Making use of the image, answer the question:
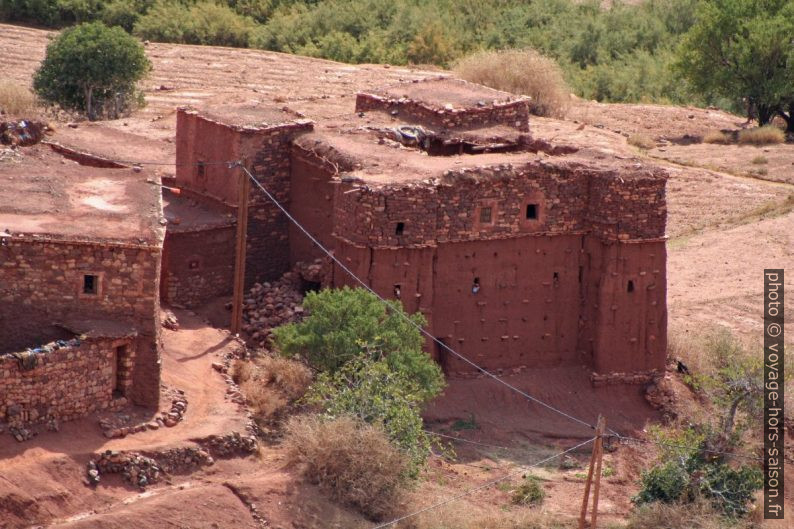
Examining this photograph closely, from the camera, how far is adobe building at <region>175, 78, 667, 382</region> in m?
25.0

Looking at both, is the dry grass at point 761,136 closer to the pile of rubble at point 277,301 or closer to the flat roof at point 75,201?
the pile of rubble at point 277,301

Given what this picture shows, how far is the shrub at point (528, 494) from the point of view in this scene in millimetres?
23172

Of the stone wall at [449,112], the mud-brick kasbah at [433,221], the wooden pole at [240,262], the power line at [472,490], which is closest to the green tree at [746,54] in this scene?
the stone wall at [449,112]

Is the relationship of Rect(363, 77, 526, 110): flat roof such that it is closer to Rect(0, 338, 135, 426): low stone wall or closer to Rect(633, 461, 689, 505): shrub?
Rect(633, 461, 689, 505): shrub

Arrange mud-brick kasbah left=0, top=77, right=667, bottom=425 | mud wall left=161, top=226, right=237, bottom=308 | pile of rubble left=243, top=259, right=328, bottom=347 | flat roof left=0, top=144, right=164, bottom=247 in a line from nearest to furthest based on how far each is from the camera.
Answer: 1. flat roof left=0, top=144, right=164, bottom=247
2. mud-brick kasbah left=0, top=77, right=667, bottom=425
3. pile of rubble left=243, top=259, right=328, bottom=347
4. mud wall left=161, top=226, right=237, bottom=308

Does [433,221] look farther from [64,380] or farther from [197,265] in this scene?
[64,380]

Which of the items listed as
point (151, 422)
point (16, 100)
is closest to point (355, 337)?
point (151, 422)

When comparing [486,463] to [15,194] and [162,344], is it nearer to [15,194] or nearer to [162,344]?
[162,344]

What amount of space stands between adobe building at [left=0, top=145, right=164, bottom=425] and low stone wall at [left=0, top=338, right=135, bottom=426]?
11 millimetres

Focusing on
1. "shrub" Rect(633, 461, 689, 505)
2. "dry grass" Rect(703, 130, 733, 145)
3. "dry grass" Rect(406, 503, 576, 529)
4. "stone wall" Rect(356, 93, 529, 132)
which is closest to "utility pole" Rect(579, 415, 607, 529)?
"dry grass" Rect(406, 503, 576, 529)

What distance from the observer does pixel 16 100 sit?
35250 millimetres

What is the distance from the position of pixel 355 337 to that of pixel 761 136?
68.5 ft

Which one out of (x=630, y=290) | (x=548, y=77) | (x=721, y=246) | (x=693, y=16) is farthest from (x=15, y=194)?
Result: (x=693, y=16)

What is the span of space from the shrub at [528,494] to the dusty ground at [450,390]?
0.57 feet
